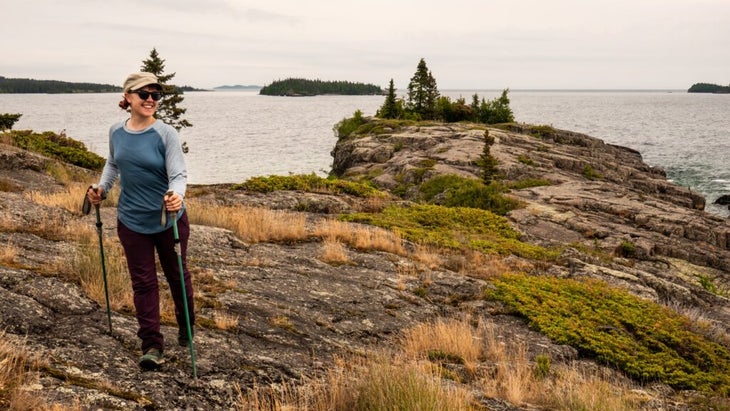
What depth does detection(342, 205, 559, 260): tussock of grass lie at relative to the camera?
1499 cm

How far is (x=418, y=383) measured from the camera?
4.76 meters

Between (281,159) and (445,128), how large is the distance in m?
23.5

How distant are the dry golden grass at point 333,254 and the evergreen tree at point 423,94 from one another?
48.6 meters

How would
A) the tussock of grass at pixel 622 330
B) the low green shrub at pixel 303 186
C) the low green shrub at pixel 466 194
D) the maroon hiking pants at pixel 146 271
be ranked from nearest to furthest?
1. the maroon hiking pants at pixel 146 271
2. the tussock of grass at pixel 622 330
3. the low green shrub at pixel 303 186
4. the low green shrub at pixel 466 194

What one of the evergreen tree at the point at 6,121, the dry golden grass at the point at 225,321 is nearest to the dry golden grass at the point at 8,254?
the dry golden grass at the point at 225,321

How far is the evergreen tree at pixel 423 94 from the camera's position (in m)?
59.9

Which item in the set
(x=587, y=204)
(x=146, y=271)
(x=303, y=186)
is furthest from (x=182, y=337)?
(x=587, y=204)

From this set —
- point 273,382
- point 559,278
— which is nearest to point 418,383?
point 273,382

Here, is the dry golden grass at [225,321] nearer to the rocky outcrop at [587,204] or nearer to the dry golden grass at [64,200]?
the dry golden grass at [64,200]

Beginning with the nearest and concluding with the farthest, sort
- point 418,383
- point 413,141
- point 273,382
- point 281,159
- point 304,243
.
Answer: point 418,383 < point 273,382 < point 304,243 < point 413,141 < point 281,159

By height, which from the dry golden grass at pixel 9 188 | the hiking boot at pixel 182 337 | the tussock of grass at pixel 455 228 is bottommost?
the tussock of grass at pixel 455 228

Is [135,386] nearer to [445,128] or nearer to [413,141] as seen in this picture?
[413,141]

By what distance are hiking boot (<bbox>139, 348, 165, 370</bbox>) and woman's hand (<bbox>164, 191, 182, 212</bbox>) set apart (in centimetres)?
151

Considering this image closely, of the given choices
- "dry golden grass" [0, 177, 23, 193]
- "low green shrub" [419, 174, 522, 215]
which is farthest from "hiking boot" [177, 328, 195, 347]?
"low green shrub" [419, 174, 522, 215]
